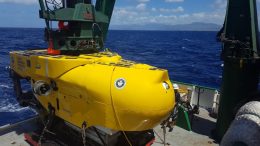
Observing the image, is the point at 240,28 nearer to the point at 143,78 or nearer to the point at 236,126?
the point at 143,78

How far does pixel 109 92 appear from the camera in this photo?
613 centimetres

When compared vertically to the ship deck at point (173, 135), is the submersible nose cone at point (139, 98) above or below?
above

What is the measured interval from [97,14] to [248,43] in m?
4.71

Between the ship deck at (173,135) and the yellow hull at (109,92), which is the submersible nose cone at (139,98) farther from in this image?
the ship deck at (173,135)

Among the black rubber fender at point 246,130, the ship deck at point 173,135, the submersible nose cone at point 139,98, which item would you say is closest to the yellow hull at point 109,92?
the submersible nose cone at point 139,98

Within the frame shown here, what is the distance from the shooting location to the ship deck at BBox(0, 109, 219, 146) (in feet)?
30.1

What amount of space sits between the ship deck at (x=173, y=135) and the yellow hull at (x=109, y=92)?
267 centimetres

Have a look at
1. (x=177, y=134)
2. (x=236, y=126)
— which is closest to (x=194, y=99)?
(x=177, y=134)

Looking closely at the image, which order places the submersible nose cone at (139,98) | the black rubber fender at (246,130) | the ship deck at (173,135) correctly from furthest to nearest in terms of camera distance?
1. the ship deck at (173,135)
2. the submersible nose cone at (139,98)
3. the black rubber fender at (246,130)

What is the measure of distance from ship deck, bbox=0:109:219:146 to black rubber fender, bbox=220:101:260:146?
6.30m

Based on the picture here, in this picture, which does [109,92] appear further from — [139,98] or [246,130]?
[246,130]

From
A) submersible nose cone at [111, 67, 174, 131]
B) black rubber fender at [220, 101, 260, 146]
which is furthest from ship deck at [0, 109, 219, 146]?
black rubber fender at [220, 101, 260, 146]

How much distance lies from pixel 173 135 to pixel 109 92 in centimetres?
444

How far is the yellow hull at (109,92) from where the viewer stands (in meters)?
5.99
